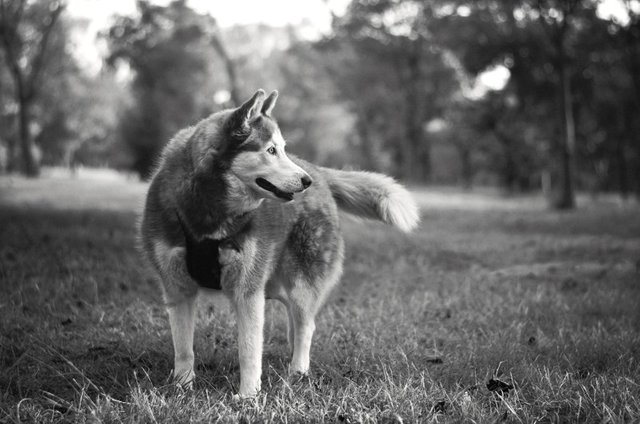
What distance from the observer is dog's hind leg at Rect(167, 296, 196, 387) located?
12.3 ft

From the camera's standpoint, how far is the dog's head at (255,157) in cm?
352

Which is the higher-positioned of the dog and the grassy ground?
the dog

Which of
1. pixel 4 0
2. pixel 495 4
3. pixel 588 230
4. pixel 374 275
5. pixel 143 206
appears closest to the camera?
pixel 143 206

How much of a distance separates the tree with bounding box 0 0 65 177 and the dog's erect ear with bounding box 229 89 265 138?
2693cm

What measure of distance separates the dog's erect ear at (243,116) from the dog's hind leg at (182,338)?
44.9 inches

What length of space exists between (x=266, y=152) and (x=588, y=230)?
38.0 ft

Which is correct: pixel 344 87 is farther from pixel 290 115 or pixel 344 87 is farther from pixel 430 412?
pixel 430 412

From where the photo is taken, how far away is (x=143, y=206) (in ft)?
13.2

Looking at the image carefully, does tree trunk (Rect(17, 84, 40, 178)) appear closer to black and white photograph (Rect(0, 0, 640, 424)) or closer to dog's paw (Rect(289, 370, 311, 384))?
black and white photograph (Rect(0, 0, 640, 424))

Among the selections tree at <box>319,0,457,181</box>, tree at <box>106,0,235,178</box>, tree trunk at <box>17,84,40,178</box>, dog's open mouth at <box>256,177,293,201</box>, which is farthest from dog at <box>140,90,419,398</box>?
tree at <box>319,0,457,181</box>

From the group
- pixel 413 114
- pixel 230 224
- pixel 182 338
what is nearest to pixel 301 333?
pixel 182 338

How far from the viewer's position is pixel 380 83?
38.8m

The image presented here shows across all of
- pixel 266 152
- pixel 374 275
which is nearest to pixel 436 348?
pixel 266 152

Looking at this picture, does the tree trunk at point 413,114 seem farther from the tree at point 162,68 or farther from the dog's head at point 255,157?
the dog's head at point 255,157
